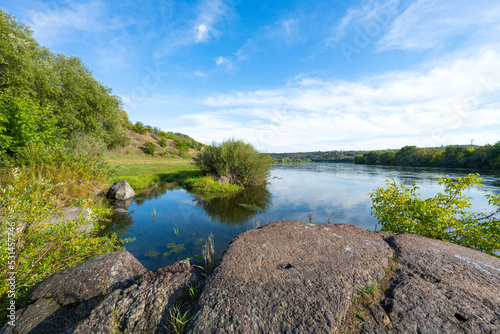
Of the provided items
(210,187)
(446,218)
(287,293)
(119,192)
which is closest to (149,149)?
(210,187)

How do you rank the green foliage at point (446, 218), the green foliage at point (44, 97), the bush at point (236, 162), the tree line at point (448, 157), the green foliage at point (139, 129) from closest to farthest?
the green foliage at point (446, 218) < the green foliage at point (44, 97) < the bush at point (236, 162) < the tree line at point (448, 157) < the green foliage at point (139, 129)

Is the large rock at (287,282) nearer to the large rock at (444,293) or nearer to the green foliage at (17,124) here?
the large rock at (444,293)

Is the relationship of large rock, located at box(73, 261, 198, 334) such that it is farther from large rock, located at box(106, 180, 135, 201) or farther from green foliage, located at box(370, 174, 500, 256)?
large rock, located at box(106, 180, 135, 201)

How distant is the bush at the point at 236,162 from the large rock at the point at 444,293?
664 inches

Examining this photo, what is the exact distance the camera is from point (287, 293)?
2299mm

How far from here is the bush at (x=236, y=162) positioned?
774 inches

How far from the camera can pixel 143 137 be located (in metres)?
57.1

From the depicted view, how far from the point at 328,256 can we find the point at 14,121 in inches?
584

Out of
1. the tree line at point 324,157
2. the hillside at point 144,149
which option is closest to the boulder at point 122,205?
the hillside at point 144,149

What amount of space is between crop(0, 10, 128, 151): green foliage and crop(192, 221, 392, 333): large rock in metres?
12.8

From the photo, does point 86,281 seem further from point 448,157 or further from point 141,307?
point 448,157

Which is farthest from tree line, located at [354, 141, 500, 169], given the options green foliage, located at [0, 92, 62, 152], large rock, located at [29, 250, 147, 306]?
green foliage, located at [0, 92, 62, 152]

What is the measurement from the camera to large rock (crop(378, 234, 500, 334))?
75.3 inches

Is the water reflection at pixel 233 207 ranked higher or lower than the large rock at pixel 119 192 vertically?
lower
